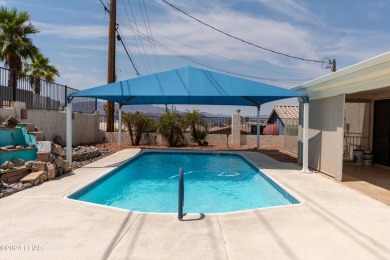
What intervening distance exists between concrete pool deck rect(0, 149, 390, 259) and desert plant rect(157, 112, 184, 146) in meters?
12.0

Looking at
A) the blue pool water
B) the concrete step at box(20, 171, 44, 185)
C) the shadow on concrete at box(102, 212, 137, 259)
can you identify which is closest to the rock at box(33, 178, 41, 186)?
the concrete step at box(20, 171, 44, 185)

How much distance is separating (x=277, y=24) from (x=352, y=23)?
4656 mm

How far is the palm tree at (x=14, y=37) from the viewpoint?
15.5 meters

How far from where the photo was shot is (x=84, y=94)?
10.7 meters

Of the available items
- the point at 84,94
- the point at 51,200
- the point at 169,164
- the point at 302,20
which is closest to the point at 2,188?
the point at 51,200

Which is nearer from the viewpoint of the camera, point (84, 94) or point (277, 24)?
point (84, 94)

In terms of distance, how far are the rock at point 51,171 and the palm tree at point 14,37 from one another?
975 centimetres

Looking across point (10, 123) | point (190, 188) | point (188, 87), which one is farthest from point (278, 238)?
point (10, 123)

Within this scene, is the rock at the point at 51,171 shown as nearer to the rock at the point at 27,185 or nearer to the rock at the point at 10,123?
the rock at the point at 27,185

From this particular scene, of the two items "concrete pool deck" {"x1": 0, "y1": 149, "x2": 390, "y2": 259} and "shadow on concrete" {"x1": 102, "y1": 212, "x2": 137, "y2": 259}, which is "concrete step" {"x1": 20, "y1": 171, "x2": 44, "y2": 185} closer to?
"concrete pool deck" {"x1": 0, "y1": 149, "x2": 390, "y2": 259}

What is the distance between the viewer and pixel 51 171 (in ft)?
27.2

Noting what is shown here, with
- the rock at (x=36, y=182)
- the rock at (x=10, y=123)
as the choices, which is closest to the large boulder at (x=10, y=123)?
the rock at (x=10, y=123)

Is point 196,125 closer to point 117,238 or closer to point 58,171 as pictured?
point 58,171

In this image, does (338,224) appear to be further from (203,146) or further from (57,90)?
(203,146)
